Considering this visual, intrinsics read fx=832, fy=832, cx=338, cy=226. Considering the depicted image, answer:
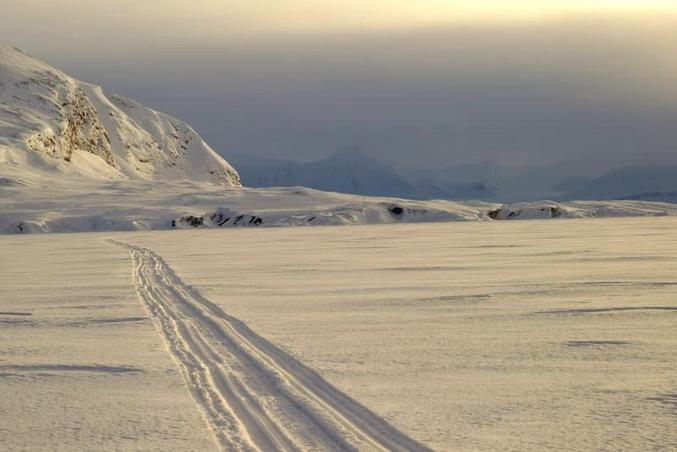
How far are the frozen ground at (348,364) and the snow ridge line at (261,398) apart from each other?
23 mm

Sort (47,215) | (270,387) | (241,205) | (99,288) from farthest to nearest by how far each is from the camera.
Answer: (241,205) → (47,215) → (99,288) → (270,387)

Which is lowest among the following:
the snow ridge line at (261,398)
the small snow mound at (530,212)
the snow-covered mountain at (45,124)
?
the snow ridge line at (261,398)

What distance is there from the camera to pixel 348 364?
310 inches

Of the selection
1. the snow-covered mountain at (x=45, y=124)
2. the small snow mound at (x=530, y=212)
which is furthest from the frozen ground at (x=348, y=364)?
the snow-covered mountain at (x=45, y=124)

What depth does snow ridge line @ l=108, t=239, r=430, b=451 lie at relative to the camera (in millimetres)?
5340

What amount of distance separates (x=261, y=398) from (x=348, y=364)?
1622mm

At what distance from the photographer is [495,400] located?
642cm

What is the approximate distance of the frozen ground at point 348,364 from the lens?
5609mm

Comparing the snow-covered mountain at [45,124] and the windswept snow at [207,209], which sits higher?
the snow-covered mountain at [45,124]

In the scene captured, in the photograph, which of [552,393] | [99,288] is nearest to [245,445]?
[552,393]

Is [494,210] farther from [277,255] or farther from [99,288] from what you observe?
[99,288]

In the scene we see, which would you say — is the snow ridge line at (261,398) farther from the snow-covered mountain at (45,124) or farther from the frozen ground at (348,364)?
the snow-covered mountain at (45,124)

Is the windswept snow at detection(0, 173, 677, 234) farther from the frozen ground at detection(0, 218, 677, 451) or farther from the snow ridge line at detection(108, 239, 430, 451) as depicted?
the snow ridge line at detection(108, 239, 430, 451)

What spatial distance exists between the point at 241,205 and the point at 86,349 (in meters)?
80.8
